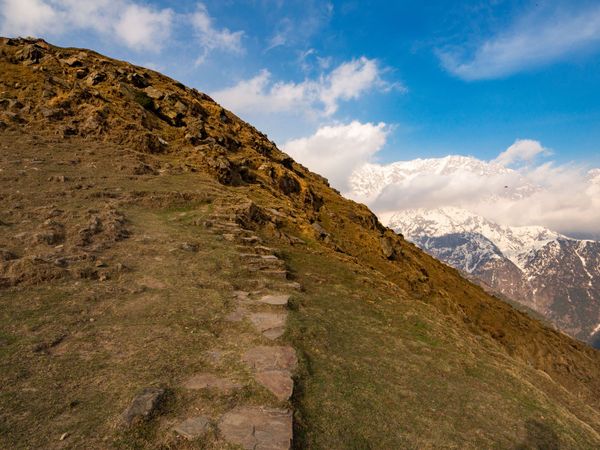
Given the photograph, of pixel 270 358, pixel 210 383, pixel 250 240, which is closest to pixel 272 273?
pixel 250 240

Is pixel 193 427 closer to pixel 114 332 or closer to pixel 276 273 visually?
pixel 114 332

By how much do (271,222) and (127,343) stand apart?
704 inches

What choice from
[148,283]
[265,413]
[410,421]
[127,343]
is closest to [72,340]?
[127,343]

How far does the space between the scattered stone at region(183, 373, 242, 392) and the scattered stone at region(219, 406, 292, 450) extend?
0.82 metres

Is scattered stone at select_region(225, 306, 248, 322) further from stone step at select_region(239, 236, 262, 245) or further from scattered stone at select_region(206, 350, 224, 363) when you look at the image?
stone step at select_region(239, 236, 262, 245)

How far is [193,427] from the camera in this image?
8430 millimetres

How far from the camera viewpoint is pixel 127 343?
1153 cm

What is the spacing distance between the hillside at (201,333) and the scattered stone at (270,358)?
0.06 metres

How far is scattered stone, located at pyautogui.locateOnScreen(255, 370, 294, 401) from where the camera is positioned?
398 inches

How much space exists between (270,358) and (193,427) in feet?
12.0

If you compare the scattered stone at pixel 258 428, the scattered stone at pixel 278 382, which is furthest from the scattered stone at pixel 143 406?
the scattered stone at pixel 278 382

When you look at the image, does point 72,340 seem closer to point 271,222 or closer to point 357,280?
point 357,280

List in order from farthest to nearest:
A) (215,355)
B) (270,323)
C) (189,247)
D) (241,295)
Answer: (189,247) → (241,295) → (270,323) → (215,355)

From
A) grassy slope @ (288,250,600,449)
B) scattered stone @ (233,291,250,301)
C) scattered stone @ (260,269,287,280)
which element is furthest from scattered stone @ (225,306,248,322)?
scattered stone @ (260,269,287,280)
